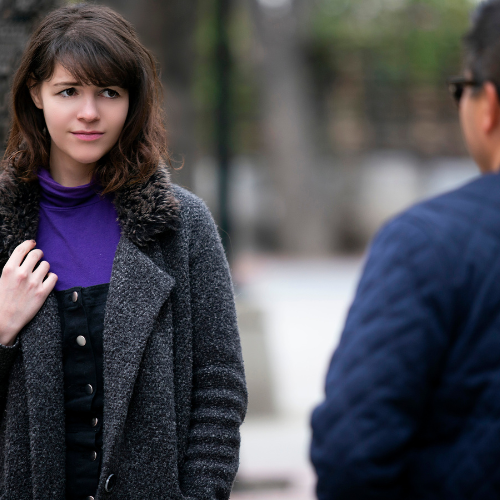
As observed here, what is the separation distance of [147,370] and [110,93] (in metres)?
0.74

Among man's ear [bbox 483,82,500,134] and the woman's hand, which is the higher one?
man's ear [bbox 483,82,500,134]

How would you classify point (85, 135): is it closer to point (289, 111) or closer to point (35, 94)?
point (35, 94)

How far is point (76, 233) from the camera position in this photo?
1.97 metres

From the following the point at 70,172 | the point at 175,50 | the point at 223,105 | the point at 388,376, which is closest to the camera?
the point at 388,376

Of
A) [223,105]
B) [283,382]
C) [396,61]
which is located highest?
[396,61]

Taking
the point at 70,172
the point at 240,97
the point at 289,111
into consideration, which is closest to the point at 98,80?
the point at 70,172

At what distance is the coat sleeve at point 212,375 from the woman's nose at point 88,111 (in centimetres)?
37

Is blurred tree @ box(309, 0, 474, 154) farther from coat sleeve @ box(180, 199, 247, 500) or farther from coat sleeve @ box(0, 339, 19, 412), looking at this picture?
coat sleeve @ box(0, 339, 19, 412)

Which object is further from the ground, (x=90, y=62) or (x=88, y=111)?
(x=90, y=62)

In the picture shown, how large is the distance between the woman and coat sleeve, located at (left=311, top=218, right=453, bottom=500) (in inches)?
24.1

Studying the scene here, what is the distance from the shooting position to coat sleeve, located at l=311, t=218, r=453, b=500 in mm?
1332

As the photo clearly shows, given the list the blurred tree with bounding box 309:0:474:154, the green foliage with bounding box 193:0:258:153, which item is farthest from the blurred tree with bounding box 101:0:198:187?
the blurred tree with bounding box 309:0:474:154

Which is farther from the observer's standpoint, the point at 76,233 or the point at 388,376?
the point at 76,233

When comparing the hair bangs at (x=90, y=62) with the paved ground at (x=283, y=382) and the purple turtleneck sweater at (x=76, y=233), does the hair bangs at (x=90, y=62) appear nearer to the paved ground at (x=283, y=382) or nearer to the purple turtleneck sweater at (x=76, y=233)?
the purple turtleneck sweater at (x=76, y=233)
